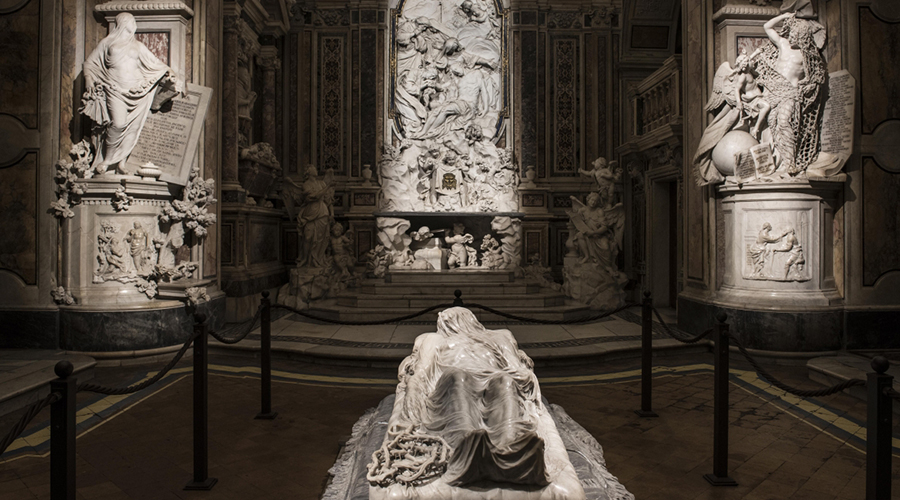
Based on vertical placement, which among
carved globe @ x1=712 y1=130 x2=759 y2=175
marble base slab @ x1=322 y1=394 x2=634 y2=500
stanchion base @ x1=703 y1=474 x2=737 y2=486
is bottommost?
stanchion base @ x1=703 y1=474 x2=737 y2=486

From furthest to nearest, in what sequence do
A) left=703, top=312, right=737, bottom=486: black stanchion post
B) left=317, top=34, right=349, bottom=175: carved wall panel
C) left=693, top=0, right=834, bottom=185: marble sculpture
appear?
→ left=317, top=34, right=349, bottom=175: carved wall panel, left=693, top=0, right=834, bottom=185: marble sculpture, left=703, top=312, right=737, bottom=486: black stanchion post

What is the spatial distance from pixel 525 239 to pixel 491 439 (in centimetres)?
899

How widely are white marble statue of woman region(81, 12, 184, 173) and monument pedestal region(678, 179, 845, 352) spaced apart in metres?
6.89

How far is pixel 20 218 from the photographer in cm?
650

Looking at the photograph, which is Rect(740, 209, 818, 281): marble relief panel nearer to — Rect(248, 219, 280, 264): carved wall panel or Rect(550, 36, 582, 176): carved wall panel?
Rect(550, 36, 582, 176): carved wall panel

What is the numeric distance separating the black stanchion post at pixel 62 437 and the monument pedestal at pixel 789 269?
257 inches

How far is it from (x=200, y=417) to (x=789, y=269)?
623cm

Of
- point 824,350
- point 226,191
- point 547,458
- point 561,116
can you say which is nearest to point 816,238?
point 824,350

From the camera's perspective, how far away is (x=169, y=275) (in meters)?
6.70

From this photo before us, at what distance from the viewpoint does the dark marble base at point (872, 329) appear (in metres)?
6.57

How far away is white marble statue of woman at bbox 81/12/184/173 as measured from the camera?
6.28 metres

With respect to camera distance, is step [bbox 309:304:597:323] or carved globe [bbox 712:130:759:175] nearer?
carved globe [bbox 712:130:759:175]

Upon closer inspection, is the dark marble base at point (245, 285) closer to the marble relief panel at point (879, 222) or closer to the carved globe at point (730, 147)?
the carved globe at point (730, 147)

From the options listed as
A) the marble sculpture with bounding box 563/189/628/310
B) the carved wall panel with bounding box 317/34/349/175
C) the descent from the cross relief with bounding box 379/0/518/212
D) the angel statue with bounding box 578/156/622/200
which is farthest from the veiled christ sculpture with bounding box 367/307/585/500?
the carved wall panel with bounding box 317/34/349/175
